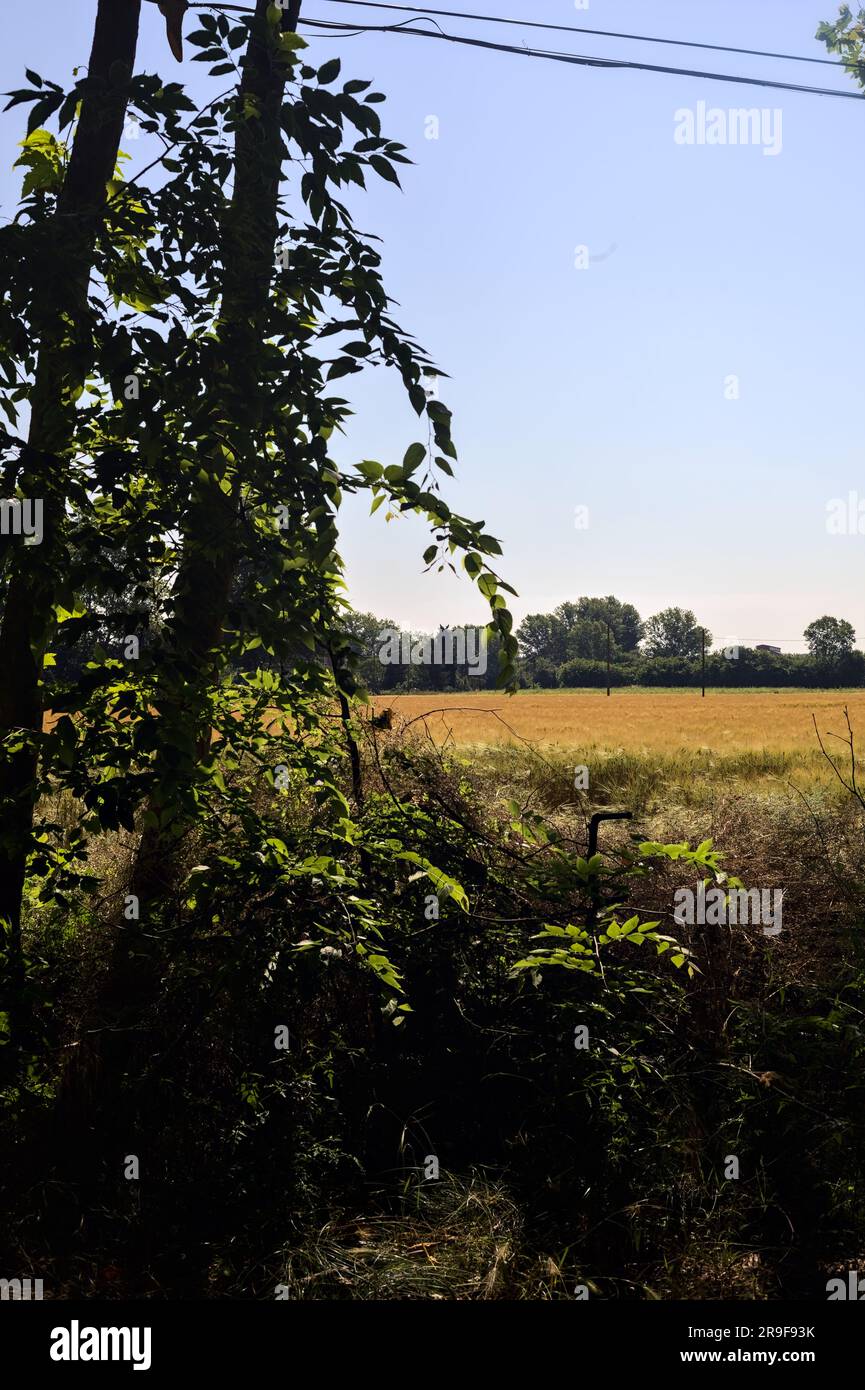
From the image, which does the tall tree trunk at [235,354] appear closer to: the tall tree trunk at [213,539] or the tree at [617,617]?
the tall tree trunk at [213,539]

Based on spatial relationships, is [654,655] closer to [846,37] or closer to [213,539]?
[846,37]

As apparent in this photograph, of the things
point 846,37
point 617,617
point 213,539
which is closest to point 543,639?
point 617,617

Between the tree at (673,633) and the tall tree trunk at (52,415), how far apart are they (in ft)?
498

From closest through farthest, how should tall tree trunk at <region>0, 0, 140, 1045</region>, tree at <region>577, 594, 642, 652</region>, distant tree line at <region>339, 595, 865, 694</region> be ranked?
tall tree trunk at <region>0, 0, 140, 1045</region> → distant tree line at <region>339, 595, 865, 694</region> → tree at <region>577, 594, 642, 652</region>

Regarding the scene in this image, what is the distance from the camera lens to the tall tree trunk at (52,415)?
3.13 meters

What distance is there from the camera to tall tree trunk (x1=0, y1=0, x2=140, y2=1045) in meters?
3.13

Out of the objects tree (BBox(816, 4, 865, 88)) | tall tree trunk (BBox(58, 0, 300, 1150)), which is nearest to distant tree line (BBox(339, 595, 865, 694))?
tree (BBox(816, 4, 865, 88))

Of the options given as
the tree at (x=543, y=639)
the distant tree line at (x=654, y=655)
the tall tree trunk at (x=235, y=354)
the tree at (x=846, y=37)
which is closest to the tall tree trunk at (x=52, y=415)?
the tall tree trunk at (x=235, y=354)

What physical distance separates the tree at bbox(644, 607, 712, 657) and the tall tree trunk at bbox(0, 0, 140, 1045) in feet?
498

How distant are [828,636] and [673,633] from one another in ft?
79.0

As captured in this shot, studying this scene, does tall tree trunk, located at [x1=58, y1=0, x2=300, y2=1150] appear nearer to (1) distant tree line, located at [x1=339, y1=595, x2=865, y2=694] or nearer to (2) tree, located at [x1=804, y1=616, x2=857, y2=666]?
(1) distant tree line, located at [x1=339, y1=595, x2=865, y2=694]

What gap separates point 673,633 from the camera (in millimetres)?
157250

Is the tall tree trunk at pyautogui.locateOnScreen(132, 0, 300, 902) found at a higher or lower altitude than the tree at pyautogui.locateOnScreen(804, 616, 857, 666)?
lower
